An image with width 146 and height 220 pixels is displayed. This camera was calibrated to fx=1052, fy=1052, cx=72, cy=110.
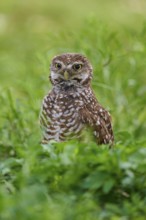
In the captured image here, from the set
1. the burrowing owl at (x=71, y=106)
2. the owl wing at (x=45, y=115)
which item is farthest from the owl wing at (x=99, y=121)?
the owl wing at (x=45, y=115)

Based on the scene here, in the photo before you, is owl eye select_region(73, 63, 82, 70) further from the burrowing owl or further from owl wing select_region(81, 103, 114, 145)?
owl wing select_region(81, 103, 114, 145)

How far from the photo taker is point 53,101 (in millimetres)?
6492

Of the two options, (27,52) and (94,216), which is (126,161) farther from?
(27,52)

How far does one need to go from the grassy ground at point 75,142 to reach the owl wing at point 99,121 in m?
0.09

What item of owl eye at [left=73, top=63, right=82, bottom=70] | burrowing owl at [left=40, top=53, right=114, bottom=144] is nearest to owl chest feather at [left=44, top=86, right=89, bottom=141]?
burrowing owl at [left=40, top=53, right=114, bottom=144]

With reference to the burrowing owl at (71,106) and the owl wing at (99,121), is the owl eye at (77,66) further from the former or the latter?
the owl wing at (99,121)

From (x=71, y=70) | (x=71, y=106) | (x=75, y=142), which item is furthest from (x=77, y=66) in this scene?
(x=75, y=142)

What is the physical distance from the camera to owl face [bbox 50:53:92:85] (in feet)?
21.6

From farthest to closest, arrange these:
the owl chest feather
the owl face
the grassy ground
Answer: the owl face, the owl chest feather, the grassy ground

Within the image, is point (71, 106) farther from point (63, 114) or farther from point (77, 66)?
point (77, 66)

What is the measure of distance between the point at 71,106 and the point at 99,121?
0.67 ft

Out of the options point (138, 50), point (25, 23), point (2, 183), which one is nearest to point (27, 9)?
point (25, 23)

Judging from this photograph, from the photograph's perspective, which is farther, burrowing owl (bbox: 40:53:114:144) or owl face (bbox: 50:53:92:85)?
owl face (bbox: 50:53:92:85)

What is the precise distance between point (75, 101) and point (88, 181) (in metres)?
1.79
